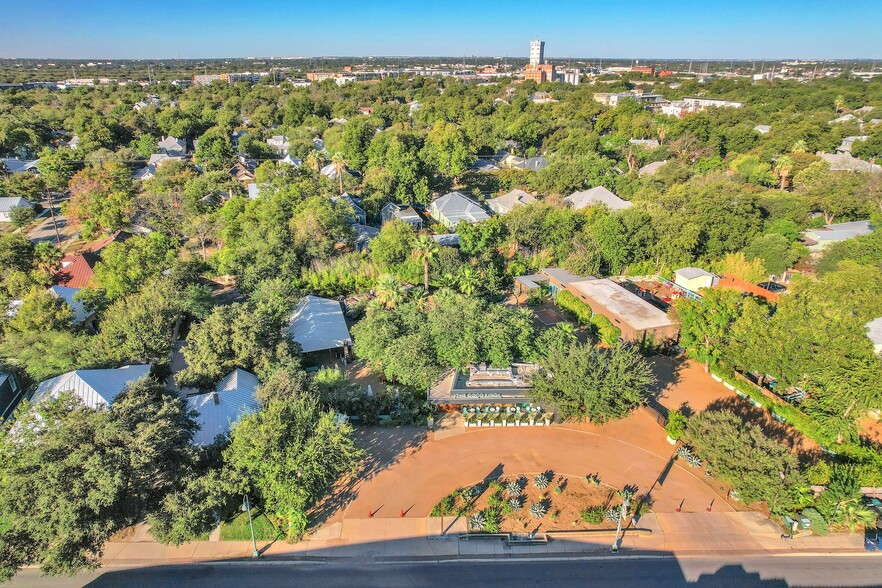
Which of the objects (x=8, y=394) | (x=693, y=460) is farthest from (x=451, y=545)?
(x=8, y=394)

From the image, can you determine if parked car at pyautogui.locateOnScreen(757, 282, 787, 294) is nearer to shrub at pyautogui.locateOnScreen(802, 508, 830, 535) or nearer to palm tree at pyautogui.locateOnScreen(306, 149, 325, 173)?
shrub at pyautogui.locateOnScreen(802, 508, 830, 535)

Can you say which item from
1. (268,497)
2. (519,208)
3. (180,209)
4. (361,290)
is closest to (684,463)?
(268,497)

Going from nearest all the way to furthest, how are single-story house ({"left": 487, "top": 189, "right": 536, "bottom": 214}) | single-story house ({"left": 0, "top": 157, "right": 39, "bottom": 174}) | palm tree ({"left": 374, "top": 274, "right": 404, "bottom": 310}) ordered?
palm tree ({"left": 374, "top": 274, "right": 404, "bottom": 310}), single-story house ({"left": 487, "top": 189, "right": 536, "bottom": 214}), single-story house ({"left": 0, "top": 157, "right": 39, "bottom": 174})

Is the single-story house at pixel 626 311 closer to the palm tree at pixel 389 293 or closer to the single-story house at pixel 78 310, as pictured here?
the palm tree at pixel 389 293

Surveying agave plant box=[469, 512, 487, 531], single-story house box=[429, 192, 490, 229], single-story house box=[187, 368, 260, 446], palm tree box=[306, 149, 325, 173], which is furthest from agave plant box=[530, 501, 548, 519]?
palm tree box=[306, 149, 325, 173]

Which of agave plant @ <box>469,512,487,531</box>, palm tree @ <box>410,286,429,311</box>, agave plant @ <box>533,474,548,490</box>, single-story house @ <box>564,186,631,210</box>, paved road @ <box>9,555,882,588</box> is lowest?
paved road @ <box>9,555,882,588</box>

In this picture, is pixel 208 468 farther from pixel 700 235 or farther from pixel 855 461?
pixel 700 235
